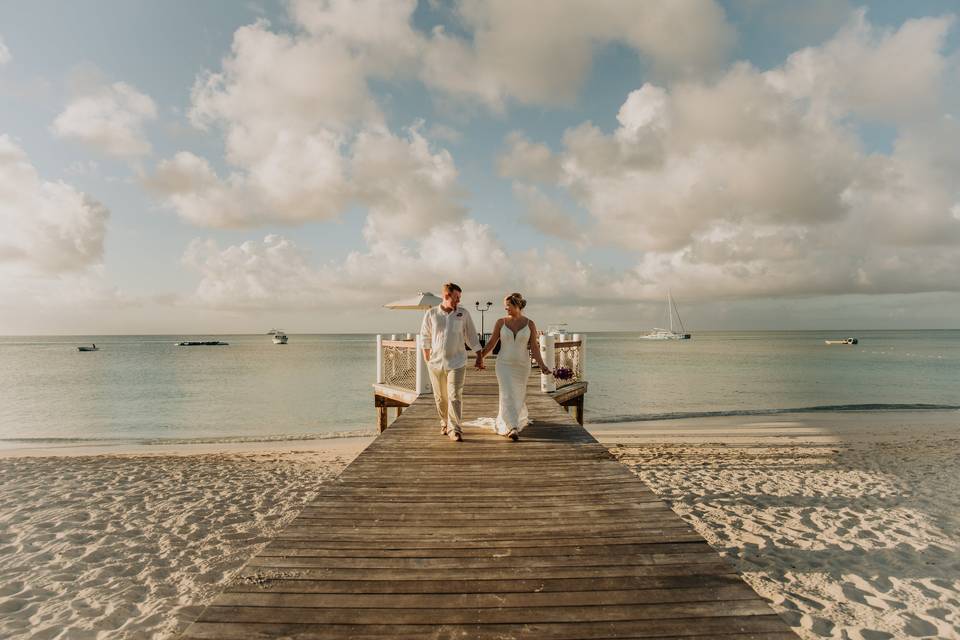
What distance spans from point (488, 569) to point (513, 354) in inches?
155

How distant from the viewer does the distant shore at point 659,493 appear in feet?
17.7

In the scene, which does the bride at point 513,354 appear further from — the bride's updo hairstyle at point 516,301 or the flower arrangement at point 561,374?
the flower arrangement at point 561,374

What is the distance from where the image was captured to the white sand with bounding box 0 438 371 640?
538cm

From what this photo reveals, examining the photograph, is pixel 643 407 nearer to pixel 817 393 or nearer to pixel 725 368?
pixel 817 393

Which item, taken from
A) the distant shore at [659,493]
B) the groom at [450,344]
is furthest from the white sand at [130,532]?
the groom at [450,344]

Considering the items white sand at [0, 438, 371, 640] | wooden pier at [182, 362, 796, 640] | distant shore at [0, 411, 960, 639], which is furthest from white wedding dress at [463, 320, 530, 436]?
white sand at [0, 438, 371, 640]

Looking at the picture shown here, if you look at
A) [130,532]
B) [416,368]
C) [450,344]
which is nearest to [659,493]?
[450,344]

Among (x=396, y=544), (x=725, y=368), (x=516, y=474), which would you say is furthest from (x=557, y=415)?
(x=725, y=368)

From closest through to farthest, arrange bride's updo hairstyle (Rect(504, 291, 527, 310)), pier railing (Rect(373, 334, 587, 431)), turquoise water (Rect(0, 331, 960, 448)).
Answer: bride's updo hairstyle (Rect(504, 291, 527, 310)), pier railing (Rect(373, 334, 587, 431)), turquoise water (Rect(0, 331, 960, 448))

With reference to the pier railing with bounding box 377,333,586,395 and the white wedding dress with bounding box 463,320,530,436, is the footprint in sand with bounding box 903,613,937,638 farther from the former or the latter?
the pier railing with bounding box 377,333,586,395

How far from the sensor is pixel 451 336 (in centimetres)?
679

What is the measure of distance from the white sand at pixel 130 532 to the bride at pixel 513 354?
4179 mm

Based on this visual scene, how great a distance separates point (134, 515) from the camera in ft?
27.9

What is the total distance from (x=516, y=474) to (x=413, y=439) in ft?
7.15
